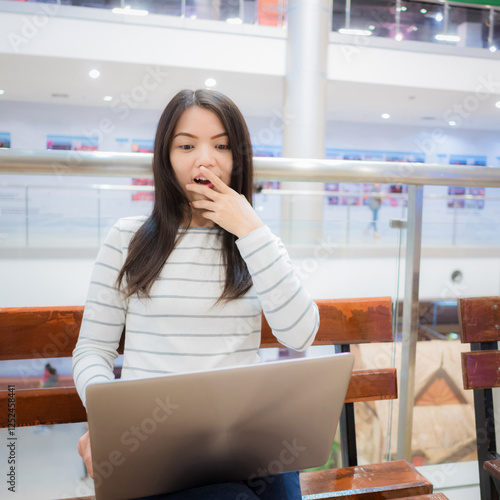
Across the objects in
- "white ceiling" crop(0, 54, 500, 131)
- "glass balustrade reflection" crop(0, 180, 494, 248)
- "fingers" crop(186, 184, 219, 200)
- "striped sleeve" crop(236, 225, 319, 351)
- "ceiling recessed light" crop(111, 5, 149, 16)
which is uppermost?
"ceiling recessed light" crop(111, 5, 149, 16)

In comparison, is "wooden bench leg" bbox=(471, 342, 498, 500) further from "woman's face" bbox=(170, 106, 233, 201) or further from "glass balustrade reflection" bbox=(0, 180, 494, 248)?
"woman's face" bbox=(170, 106, 233, 201)

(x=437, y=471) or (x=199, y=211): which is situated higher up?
(x=199, y=211)

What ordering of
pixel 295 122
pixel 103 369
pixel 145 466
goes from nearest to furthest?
1. pixel 145 466
2. pixel 103 369
3. pixel 295 122

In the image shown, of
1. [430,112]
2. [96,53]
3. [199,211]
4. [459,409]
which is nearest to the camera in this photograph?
[199,211]

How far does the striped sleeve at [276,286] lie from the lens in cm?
81

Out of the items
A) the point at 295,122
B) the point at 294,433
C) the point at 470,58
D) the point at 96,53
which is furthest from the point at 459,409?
the point at 470,58

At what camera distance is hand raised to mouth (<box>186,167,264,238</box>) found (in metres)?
0.84

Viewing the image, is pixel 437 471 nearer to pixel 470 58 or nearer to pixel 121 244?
pixel 121 244

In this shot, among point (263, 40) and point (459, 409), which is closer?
point (459, 409)

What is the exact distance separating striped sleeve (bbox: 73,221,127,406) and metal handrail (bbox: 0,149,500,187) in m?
0.15

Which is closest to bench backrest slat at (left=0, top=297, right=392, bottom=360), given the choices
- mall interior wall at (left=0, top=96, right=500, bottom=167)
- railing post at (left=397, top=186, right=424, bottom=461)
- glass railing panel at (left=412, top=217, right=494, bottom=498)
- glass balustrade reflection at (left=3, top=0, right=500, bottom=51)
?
railing post at (left=397, top=186, right=424, bottom=461)

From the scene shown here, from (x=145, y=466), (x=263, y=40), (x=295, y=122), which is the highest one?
(x=263, y=40)

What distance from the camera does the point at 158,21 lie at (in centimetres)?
617

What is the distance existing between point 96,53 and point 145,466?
634 cm
